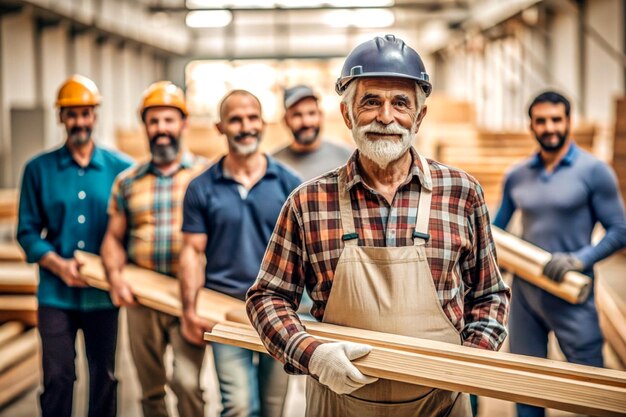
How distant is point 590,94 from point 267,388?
33.8ft

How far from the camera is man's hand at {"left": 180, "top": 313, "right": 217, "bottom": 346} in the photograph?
3562 mm

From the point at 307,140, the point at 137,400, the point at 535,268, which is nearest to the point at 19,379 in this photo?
the point at 137,400

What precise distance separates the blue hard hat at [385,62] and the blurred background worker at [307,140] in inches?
99.4

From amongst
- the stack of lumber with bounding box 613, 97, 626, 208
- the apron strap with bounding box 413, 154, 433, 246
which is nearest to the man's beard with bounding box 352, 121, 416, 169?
the apron strap with bounding box 413, 154, 433, 246

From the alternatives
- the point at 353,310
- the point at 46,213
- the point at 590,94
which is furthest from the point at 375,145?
the point at 590,94

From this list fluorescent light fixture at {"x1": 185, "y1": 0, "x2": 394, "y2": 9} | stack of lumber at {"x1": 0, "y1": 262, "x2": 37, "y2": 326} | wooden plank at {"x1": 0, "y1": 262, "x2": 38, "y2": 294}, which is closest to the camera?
stack of lumber at {"x1": 0, "y1": 262, "x2": 37, "y2": 326}

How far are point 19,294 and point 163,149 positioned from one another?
9.92 ft

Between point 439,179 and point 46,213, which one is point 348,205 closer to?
point 439,179

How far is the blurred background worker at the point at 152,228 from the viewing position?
4004mm

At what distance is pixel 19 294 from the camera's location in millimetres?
6484

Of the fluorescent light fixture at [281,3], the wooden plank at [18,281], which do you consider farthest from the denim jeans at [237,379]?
the fluorescent light fixture at [281,3]

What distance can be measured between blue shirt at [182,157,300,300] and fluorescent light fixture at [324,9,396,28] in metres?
20.7

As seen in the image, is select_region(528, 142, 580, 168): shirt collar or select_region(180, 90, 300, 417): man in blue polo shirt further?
select_region(528, 142, 580, 168): shirt collar

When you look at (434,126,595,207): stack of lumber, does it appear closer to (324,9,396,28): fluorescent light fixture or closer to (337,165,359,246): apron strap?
(337,165,359,246): apron strap
